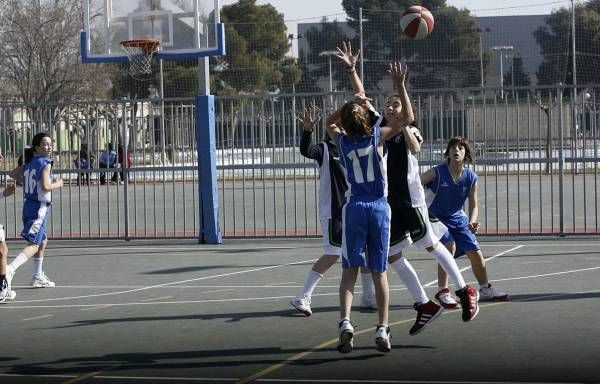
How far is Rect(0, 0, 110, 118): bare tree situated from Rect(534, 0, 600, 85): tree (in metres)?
23.3

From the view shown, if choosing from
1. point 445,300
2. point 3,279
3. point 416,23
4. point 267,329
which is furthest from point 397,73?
point 416,23

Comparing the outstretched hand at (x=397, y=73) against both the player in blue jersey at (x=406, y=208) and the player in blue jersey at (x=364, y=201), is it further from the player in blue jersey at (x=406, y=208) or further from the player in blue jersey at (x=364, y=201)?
the player in blue jersey at (x=406, y=208)

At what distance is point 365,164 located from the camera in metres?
8.88

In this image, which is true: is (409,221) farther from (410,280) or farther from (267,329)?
(267,329)

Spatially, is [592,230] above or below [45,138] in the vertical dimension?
below

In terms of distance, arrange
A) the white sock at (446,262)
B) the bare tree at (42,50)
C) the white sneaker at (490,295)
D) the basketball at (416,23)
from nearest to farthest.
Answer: the white sock at (446,262) < the white sneaker at (490,295) < the basketball at (416,23) < the bare tree at (42,50)

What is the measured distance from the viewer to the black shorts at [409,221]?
9712 mm

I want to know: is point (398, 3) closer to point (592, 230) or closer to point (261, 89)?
point (261, 89)

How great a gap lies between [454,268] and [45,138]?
16.9ft

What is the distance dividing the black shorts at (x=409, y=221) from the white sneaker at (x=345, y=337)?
1.31 m

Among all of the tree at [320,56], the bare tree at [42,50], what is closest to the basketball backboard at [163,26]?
the bare tree at [42,50]

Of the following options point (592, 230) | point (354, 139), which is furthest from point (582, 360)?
point (592, 230)

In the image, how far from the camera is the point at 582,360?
27.6 ft

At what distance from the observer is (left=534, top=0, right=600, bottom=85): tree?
193 ft
